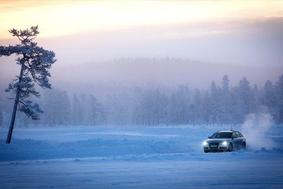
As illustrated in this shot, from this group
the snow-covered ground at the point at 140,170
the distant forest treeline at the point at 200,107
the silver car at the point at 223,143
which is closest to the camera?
the snow-covered ground at the point at 140,170

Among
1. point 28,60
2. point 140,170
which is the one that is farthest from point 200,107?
point 140,170

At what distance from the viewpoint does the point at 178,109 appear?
18225 cm

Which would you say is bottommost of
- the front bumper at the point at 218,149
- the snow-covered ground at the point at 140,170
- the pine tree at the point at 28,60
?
the snow-covered ground at the point at 140,170

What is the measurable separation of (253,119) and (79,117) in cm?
6476

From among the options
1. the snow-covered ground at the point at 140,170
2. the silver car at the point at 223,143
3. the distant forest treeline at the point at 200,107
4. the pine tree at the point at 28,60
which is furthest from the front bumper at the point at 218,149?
the distant forest treeline at the point at 200,107

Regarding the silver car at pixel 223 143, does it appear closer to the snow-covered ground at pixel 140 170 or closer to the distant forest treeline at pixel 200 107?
the snow-covered ground at pixel 140 170

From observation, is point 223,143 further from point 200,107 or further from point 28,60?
point 200,107

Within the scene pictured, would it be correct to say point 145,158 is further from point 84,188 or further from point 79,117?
point 79,117

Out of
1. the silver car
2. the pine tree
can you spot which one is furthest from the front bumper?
the pine tree

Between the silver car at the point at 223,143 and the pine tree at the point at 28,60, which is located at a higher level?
the pine tree at the point at 28,60

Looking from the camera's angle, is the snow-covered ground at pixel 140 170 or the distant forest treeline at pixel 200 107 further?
the distant forest treeline at pixel 200 107

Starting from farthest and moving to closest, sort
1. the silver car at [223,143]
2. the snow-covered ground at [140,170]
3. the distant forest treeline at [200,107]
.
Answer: the distant forest treeline at [200,107]
the silver car at [223,143]
the snow-covered ground at [140,170]

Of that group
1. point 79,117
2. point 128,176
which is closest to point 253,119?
point 79,117

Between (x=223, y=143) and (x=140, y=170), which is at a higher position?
(x=223, y=143)
